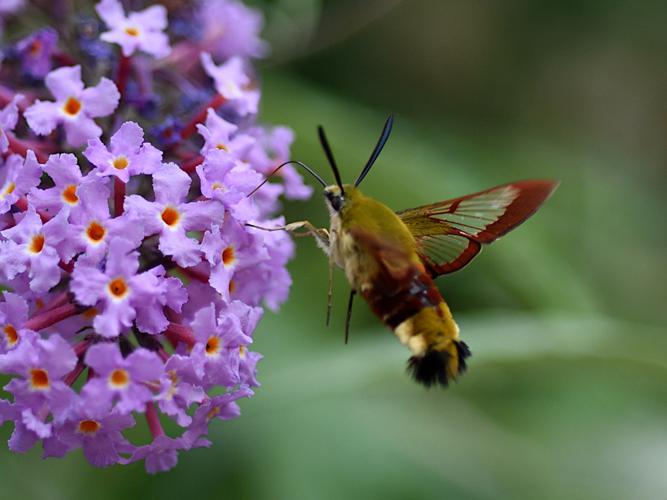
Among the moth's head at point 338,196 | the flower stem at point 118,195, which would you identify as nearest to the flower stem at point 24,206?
the flower stem at point 118,195

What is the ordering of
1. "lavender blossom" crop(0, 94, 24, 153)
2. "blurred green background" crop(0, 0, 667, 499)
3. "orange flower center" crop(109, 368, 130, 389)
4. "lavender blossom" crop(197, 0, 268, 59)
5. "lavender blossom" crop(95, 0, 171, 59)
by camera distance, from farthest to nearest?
"blurred green background" crop(0, 0, 667, 499) < "lavender blossom" crop(197, 0, 268, 59) < "lavender blossom" crop(95, 0, 171, 59) < "lavender blossom" crop(0, 94, 24, 153) < "orange flower center" crop(109, 368, 130, 389)

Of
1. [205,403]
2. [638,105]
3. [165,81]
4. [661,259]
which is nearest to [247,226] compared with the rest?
[205,403]

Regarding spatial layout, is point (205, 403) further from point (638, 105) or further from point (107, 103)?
point (638, 105)

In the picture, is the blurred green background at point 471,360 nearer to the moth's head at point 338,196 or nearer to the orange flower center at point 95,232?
the moth's head at point 338,196

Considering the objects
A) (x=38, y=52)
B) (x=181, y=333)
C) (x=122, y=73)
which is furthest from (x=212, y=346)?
(x=38, y=52)

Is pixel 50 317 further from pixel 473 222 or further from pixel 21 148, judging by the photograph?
pixel 473 222

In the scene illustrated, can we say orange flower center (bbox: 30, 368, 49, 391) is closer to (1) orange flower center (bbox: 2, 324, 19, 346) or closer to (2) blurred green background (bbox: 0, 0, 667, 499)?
(1) orange flower center (bbox: 2, 324, 19, 346)

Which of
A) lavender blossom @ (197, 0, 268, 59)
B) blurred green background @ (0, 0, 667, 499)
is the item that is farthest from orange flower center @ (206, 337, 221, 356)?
lavender blossom @ (197, 0, 268, 59)
